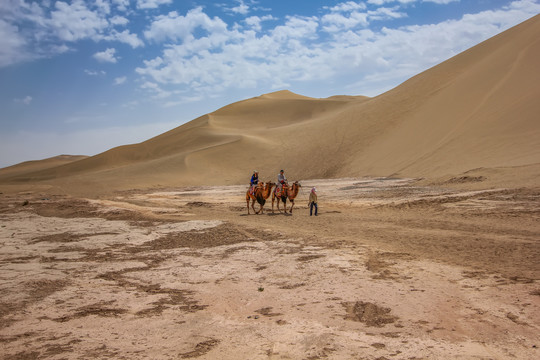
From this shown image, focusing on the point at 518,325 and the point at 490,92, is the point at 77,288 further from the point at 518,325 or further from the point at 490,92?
the point at 490,92

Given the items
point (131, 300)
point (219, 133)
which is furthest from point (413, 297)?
point (219, 133)

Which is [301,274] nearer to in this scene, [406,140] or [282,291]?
[282,291]

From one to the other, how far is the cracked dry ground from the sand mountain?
434 inches

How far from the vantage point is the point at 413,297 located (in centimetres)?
607

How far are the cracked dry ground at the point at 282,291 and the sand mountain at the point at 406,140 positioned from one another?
11035mm

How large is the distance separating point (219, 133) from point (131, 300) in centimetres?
6086

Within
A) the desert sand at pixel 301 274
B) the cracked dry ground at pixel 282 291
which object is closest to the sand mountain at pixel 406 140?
the desert sand at pixel 301 274

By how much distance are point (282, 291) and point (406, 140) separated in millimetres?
32401

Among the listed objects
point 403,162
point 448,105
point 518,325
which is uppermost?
point 448,105

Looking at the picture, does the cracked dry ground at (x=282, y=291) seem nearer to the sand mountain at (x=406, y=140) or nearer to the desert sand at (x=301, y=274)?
the desert sand at (x=301, y=274)

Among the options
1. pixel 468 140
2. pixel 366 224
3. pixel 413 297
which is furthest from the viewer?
pixel 468 140

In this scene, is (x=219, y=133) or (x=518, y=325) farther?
(x=219, y=133)

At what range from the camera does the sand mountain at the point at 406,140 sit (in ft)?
88.6

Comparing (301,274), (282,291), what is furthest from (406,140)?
(282,291)
